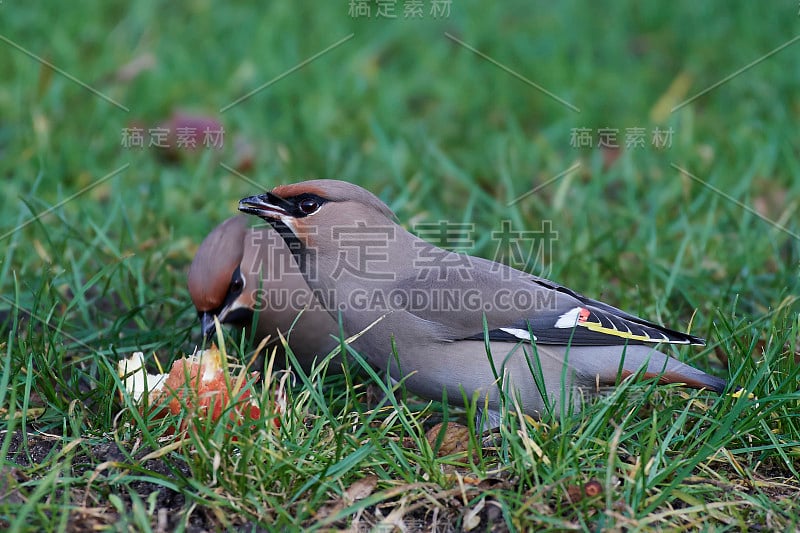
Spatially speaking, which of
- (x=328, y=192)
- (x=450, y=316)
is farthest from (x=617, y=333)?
(x=328, y=192)

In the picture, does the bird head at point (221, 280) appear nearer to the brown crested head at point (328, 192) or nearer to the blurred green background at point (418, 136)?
the blurred green background at point (418, 136)

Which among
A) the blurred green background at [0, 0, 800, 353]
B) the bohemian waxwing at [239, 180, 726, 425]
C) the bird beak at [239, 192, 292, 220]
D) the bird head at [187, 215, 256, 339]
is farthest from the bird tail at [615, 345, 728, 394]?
the bird head at [187, 215, 256, 339]

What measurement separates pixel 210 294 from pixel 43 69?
12.7 feet

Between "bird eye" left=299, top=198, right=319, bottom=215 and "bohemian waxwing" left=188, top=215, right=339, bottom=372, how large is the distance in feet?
1.28

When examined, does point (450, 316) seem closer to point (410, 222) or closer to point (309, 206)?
point (309, 206)

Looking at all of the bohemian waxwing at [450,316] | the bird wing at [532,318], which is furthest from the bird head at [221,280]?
the bird wing at [532,318]

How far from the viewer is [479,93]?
7.83 meters

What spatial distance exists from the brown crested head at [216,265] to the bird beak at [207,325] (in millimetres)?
28

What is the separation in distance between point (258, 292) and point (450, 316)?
95 centimetres

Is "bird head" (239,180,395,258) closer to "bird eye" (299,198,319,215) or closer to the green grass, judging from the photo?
"bird eye" (299,198,319,215)

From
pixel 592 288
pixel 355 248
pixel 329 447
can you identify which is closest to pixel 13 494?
pixel 329 447

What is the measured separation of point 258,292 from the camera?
4.50 metres

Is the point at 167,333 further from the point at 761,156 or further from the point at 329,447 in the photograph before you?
the point at 761,156

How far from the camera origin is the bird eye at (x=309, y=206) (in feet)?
14.0
